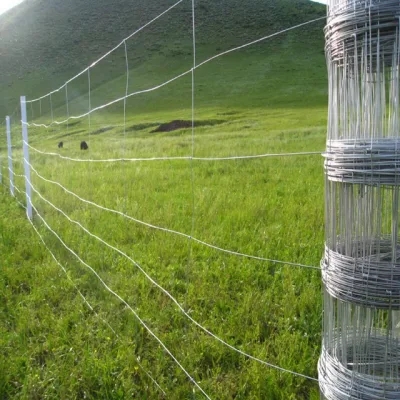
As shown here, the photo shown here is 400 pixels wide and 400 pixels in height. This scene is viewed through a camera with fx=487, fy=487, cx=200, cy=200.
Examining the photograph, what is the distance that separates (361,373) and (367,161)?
589 mm

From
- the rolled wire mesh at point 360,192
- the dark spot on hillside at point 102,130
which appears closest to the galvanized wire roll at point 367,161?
the rolled wire mesh at point 360,192

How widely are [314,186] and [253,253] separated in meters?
2.42

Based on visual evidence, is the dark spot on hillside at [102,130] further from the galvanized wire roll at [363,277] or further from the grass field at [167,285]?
the galvanized wire roll at [363,277]

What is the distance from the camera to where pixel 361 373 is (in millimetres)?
1346

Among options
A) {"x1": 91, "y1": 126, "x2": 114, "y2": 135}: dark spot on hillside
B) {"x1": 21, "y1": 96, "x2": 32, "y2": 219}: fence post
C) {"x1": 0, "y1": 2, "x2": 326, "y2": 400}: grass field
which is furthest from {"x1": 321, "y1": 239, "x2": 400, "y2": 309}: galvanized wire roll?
{"x1": 91, "y1": 126, "x2": 114, "y2": 135}: dark spot on hillside

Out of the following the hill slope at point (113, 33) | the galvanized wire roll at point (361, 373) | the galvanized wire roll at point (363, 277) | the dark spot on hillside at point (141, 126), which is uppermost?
the hill slope at point (113, 33)

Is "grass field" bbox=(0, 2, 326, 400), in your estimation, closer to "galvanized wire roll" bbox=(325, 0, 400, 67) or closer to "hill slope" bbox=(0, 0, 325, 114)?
"galvanized wire roll" bbox=(325, 0, 400, 67)

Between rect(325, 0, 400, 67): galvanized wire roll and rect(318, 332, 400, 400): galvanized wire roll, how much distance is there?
78cm

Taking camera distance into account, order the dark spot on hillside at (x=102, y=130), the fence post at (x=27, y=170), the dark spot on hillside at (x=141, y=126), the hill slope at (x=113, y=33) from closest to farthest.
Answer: the fence post at (x=27, y=170), the dark spot on hillside at (x=102, y=130), the dark spot on hillside at (x=141, y=126), the hill slope at (x=113, y=33)

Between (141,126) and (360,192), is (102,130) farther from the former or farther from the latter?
(360,192)

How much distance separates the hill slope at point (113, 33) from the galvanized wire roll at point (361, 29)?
29985 mm

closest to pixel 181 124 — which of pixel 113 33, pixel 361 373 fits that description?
pixel 361 373

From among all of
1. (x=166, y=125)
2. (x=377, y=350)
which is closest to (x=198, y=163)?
(x=377, y=350)

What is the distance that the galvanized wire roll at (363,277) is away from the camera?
124 centimetres
